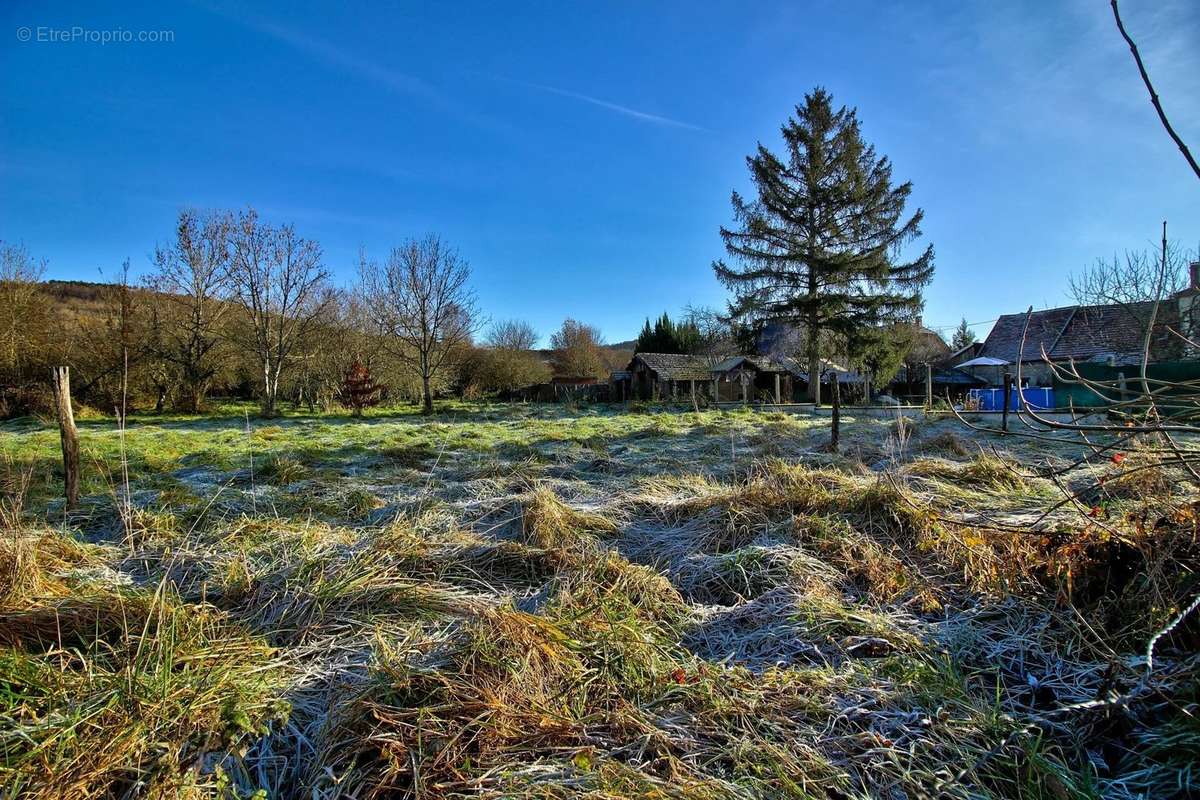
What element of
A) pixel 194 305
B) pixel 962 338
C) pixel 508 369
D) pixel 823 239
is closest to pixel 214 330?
pixel 194 305

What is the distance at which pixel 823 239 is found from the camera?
2323 centimetres

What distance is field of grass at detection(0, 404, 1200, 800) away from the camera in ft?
5.41

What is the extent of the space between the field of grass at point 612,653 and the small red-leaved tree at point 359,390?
1435 cm

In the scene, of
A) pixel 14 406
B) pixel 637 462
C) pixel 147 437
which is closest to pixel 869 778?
pixel 637 462

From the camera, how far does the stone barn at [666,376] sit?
103 ft

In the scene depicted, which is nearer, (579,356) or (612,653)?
(612,653)

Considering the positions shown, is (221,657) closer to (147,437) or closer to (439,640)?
(439,640)

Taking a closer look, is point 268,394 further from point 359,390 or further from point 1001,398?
point 1001,398

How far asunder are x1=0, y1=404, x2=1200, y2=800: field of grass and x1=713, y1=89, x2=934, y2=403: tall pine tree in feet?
65.7

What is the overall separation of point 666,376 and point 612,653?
29492 mm

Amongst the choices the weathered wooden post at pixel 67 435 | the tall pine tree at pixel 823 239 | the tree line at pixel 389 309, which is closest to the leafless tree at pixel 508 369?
the tree line at pixel 389 309

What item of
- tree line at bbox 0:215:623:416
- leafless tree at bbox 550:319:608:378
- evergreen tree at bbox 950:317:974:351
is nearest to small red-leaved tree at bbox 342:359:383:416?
tree line at bbox 0:215:623:416

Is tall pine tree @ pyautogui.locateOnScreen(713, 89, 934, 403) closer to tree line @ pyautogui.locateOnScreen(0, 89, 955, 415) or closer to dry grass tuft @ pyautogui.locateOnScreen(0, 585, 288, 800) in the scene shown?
tree line @ pyautogui.locateOnScreen(0, 89, 955, 415)

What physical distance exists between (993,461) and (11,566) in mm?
7753
